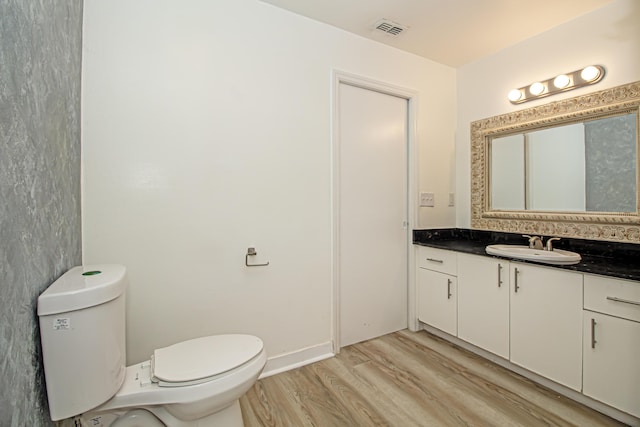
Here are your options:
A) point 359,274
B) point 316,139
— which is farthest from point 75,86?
point 359,274

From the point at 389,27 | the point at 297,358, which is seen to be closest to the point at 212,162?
the point at 297,358

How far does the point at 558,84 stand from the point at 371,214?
1.59 metres

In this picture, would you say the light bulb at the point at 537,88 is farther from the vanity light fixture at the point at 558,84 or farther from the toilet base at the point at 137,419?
the toilet base at the point at 137,419

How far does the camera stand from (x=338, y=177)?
84.7 inches

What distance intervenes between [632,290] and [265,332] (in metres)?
1.98

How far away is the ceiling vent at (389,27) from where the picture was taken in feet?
6.71

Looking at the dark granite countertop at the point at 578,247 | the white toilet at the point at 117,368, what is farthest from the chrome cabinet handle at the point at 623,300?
the white toilet at the point at 117,368

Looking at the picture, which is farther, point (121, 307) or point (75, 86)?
point (75, 86)

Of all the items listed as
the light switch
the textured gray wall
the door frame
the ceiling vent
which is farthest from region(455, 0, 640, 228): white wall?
the textured gray wall

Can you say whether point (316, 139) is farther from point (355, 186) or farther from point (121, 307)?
point (121, 307)

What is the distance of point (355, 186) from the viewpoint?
2.29 metres

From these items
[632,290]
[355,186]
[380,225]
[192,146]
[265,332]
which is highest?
[192,146]

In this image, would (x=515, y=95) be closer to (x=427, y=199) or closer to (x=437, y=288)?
(x=427, y=199)

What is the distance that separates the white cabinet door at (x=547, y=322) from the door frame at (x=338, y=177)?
33.5 inches
